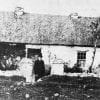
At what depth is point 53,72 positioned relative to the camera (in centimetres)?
991

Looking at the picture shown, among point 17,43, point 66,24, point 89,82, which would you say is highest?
point 66,24

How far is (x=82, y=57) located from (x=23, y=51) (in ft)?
9.90

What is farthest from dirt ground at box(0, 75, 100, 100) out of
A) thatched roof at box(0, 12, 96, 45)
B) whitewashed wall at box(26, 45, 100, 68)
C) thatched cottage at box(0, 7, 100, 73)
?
A: thatched roof at box(0, 12, 96, 45)

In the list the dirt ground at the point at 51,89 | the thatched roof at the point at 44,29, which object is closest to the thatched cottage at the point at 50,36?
the thatched roof at the point at 44,29

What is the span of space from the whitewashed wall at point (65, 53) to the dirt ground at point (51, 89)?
10.1 feet

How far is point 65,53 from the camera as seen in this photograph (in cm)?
1225

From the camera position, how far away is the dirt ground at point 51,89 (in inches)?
272

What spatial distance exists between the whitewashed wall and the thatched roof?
270mm

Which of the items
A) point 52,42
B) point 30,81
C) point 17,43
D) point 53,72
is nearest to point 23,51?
point 17,43

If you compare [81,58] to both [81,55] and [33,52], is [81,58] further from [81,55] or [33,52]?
[33,52]

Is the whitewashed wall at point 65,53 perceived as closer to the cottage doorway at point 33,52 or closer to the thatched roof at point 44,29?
the cottage doorway at point 33,52

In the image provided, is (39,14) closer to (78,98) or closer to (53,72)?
(53,72)

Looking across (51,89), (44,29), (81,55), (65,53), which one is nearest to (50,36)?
(44,29)

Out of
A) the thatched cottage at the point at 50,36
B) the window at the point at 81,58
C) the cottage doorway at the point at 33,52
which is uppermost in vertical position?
the thatched cottage at the point at 50,36
